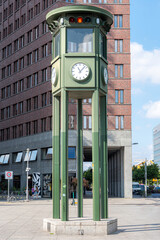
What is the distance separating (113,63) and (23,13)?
21494mm

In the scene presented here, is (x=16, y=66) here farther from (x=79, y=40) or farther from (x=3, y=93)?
(x=79, y=40)

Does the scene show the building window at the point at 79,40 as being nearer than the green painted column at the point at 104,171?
No

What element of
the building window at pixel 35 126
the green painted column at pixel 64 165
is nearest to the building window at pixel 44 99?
the building window at pixel 35 126

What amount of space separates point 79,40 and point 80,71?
1.62 metres

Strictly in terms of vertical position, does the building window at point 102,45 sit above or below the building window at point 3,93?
below

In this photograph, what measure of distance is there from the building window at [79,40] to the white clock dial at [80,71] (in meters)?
0.84

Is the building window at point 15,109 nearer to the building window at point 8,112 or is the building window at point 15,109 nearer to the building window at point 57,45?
the building window at point 8,112

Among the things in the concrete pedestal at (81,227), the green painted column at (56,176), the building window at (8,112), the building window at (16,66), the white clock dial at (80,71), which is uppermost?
the building window at (16,66)

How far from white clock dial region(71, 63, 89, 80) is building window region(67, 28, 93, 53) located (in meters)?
0.84

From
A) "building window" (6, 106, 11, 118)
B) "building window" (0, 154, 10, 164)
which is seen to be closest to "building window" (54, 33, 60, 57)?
"building window" (0, 154, 10, 164)

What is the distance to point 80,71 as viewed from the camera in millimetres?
19188

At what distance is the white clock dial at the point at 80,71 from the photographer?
1912 cm

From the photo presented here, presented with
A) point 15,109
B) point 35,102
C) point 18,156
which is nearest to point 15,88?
point 15,109

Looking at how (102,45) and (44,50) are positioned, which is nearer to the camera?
(102,45)
